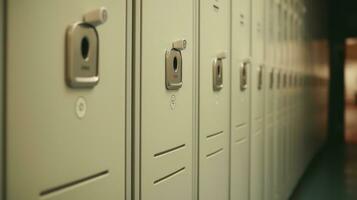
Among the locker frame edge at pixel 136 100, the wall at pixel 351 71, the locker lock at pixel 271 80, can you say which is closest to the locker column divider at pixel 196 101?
the locker frame edge at pixel 136 100

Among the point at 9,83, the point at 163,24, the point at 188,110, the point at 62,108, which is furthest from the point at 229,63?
the point at 9,83

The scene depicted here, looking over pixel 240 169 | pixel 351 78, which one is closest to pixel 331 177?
pixel 240 169

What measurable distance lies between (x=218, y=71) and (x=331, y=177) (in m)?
4.10

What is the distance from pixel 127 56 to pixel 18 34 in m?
0.37

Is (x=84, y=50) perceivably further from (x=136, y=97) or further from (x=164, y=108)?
(x=164, y=108)

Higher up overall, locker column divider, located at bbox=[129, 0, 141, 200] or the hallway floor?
locker column divider, located at bbox=[129, 0, 141, 200]

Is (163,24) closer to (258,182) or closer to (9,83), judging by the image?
(9,83)

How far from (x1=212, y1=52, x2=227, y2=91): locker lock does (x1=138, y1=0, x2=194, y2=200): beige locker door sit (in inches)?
10.0

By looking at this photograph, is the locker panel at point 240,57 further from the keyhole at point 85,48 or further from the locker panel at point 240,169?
the keyhole at point 85,48

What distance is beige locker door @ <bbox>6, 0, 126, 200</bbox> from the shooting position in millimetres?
636

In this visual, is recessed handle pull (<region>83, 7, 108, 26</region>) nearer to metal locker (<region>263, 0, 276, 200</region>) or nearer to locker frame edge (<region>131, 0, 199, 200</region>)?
locker frame edge (<region>131, 0, 199, 200</region>)

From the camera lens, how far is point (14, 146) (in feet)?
2.08

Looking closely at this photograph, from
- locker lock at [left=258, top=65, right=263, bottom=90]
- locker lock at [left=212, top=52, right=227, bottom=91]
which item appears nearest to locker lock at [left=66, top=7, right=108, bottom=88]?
locker lock at [left=212, top=52, right=227, bottom=91]

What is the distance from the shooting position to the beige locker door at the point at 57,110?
636mm
